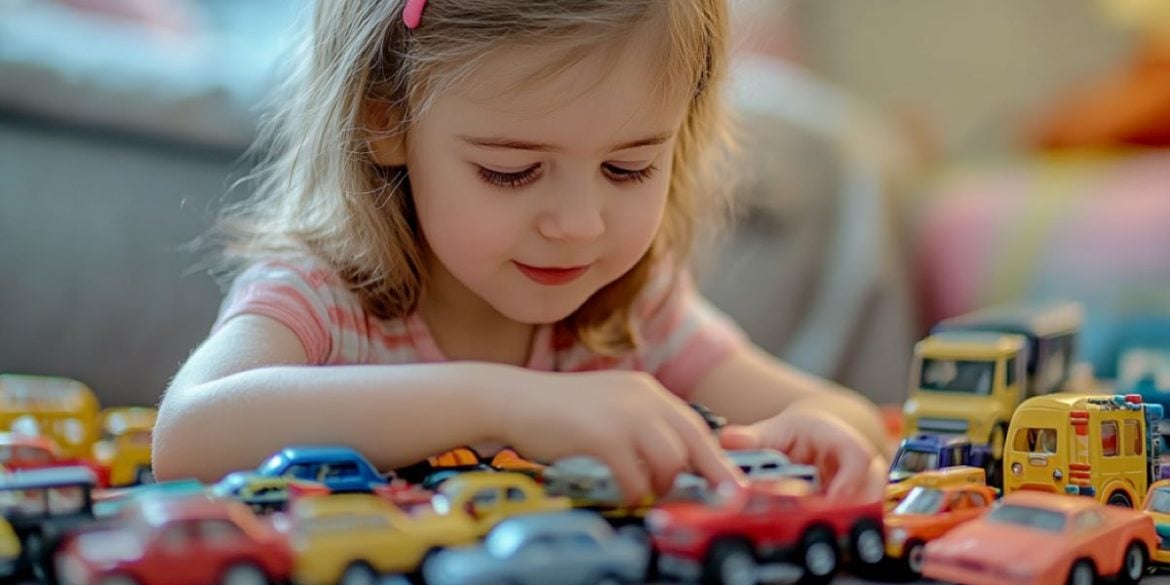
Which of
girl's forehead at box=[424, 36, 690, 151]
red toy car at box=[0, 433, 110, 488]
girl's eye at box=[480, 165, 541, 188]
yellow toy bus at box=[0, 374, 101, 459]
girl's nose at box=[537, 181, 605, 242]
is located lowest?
yellow toy bus at box=[0, 374, 101, 459]

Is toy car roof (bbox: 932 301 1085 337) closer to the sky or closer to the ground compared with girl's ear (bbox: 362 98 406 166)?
closer to the ground

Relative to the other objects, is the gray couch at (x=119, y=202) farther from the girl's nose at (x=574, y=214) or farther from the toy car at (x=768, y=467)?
the toy car at (x=768, y=467)

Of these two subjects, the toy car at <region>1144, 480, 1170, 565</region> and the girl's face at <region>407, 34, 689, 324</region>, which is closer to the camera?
the toy car at <region>1144, 480, 1170, 565</region>

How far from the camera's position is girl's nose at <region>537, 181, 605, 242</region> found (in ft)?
2.62

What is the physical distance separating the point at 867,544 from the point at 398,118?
1.56ft

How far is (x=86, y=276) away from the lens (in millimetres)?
1708

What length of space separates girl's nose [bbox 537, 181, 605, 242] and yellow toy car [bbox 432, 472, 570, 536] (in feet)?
0.76

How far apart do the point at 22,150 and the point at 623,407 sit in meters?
1.35

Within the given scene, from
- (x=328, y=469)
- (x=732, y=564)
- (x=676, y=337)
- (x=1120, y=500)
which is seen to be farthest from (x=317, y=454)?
(x=676, y=337)

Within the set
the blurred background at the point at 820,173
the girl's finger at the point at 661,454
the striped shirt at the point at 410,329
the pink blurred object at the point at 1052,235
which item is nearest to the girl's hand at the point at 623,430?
the girl's finger at the point at 661,454

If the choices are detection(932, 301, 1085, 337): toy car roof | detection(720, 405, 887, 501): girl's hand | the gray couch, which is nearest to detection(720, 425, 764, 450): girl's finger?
detection(720, 405, 887, 501): girl's hand

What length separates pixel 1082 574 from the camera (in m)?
0.58

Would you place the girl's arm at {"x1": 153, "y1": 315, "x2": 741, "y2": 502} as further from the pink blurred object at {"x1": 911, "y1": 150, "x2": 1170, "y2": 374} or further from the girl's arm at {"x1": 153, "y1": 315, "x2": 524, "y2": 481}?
the pink blurred object at {"x1": 911, "y1": 150, "x2": 1170, "y2": 374}

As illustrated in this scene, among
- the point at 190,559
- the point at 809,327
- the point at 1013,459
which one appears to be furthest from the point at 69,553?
the point at 809,327
